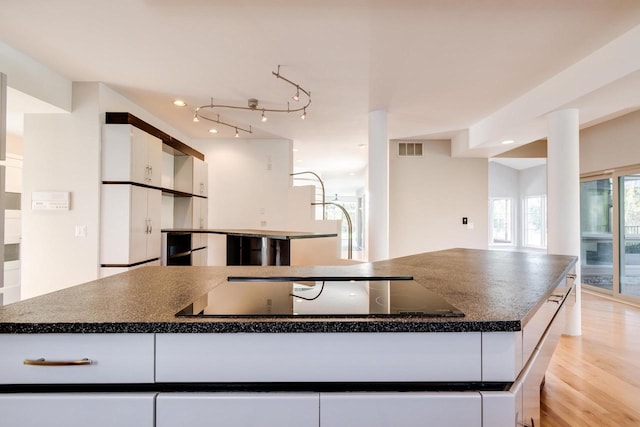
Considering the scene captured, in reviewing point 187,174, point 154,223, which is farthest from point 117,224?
point 187,174

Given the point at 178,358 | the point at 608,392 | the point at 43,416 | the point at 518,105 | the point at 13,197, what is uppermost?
the point at 518,105

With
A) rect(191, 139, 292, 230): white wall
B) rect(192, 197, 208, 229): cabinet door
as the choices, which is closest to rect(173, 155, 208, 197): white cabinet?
rect(192, 197, 208, 229): cabinet door

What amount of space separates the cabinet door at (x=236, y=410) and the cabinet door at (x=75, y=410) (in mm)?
51

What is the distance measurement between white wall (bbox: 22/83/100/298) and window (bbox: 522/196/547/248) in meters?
10.1

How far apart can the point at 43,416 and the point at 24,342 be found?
192 millimetres

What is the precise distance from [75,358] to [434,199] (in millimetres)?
5928

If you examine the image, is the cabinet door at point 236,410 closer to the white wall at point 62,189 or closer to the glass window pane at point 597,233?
A: the white wall at point 62,189

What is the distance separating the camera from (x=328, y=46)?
277 cm

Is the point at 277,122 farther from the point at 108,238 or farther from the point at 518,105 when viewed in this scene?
the point at 518,105

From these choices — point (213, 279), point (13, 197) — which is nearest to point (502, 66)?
point (213, 279)

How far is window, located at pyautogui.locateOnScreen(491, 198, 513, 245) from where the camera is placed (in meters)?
10.2

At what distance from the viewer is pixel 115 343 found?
0.87 metres

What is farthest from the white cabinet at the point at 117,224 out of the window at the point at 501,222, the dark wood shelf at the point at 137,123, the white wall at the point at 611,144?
the window at the point at 501,222

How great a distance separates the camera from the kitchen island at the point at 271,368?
2.82ft
